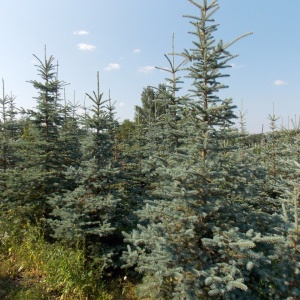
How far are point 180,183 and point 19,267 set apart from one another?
4398 mm

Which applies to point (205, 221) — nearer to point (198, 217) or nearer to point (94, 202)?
point (198, 217)

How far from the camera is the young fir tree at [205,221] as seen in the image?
11.3 ft

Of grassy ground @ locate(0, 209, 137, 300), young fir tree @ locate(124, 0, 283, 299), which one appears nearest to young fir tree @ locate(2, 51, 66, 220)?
grassy ground @ locate(0, 209, 137, 300)

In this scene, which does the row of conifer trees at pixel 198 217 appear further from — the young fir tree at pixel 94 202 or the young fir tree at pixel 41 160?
the young fir tree at pixel 41 160

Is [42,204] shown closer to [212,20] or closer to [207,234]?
[207,234]

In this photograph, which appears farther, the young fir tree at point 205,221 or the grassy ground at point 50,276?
the grassy ground at point 50,276

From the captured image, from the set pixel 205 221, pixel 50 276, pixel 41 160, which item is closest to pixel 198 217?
pixel 205 221

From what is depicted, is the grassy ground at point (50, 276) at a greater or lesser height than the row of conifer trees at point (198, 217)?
lesser

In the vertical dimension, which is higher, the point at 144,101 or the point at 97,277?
the point at 144,101

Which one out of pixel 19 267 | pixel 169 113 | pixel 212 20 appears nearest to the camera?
pixel 212 20

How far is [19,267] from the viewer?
5.60m

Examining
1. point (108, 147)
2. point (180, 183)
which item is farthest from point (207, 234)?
point (108, 147)

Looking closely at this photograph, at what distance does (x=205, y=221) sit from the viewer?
4145 millimetres

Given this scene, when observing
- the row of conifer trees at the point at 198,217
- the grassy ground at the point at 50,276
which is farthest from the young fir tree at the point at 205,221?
the grassy ground at the point at 50,276
